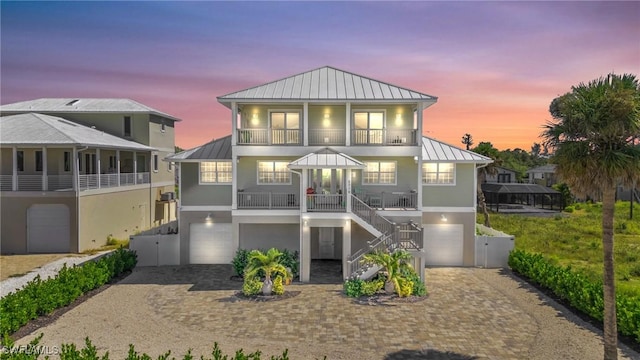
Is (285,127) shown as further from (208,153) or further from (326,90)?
(208,153)

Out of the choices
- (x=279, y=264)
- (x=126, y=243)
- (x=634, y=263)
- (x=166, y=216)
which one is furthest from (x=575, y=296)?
(x=166, y=216)

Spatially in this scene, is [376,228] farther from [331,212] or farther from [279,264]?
[279,264]

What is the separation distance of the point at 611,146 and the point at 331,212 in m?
11.2

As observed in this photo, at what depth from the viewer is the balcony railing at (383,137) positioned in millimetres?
20891

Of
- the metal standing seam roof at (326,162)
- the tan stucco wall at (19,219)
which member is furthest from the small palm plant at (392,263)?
the tan stucco wall at (19,219)

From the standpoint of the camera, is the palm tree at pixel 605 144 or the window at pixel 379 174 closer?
the palm tree at pixel 605 144

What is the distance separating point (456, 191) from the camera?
2192cm

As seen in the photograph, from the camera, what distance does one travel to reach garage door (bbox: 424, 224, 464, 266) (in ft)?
71.8

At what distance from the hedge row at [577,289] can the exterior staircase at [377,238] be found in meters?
5.59

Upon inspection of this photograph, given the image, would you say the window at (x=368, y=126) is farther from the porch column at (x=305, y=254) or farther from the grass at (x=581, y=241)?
the grass at (x=581, y=241)

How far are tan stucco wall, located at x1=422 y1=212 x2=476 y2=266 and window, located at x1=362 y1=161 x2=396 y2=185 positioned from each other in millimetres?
2717

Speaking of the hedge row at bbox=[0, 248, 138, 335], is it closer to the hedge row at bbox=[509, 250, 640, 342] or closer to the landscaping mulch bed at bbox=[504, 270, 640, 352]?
the landscaping mulch bed at bbox=[504, 270, 640, 352]

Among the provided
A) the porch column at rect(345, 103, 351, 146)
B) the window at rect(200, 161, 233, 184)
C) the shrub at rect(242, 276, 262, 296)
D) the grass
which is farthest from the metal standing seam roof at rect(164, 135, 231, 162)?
the grass

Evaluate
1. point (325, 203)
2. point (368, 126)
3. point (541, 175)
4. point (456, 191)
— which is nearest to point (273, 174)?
point (325, 203)
